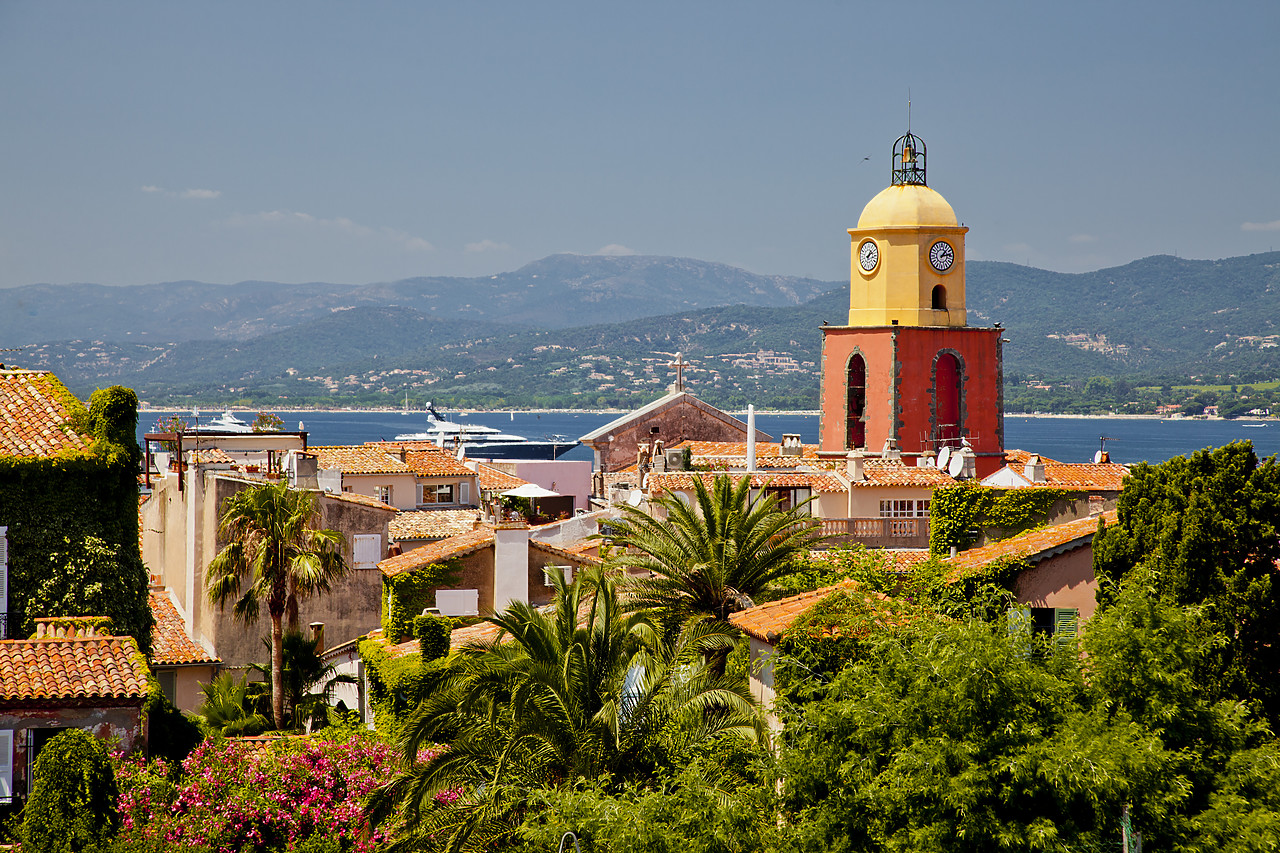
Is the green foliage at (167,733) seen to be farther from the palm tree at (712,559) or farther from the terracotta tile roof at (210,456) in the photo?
the terracotta tile roof at (210,456)

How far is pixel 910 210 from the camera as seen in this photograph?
47500mm

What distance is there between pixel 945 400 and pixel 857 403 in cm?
290

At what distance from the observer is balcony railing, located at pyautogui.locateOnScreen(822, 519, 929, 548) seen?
3481 cm

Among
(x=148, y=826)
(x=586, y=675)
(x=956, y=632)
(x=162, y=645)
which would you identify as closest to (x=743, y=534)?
(x=586, y=675)

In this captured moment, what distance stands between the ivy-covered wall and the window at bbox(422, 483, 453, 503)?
2352 centimetres

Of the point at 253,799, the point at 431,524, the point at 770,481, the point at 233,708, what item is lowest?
the point at 233,708

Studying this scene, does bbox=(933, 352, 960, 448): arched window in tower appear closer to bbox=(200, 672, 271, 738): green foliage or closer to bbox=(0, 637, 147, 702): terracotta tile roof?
bbox=(200, 672, 271, 738): green foliage

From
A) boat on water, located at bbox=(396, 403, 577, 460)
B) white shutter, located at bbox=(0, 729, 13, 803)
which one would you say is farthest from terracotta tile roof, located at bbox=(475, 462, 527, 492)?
white shutter, located at bbox=(0, 729, 13, 803)

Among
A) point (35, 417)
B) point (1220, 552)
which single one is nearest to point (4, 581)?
point (35, 417)

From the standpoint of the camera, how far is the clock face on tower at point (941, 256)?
47.3 metres

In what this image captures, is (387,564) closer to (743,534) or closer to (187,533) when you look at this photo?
(187,533)

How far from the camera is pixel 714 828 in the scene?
15.6 m

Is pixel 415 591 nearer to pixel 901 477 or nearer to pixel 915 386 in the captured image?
pixel 901 477

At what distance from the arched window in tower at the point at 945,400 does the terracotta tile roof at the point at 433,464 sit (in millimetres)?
15968
